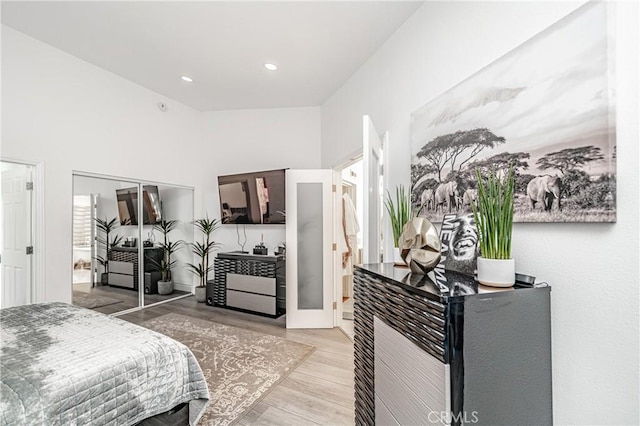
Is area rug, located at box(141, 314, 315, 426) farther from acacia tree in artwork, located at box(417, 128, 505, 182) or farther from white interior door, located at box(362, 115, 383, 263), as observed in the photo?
acacia tree in artwork, located at box(417, 128, 505, 182)

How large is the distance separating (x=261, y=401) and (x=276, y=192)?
2759mm

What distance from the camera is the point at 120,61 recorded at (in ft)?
10.8

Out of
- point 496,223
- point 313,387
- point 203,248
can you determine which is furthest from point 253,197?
point 496,223

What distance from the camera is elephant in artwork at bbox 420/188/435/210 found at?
1936 millimetres

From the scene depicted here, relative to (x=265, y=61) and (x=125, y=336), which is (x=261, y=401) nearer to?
(x=125, y=336)

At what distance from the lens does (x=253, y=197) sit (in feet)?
14.5

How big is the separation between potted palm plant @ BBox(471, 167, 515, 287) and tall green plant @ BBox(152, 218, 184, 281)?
4.48 meters

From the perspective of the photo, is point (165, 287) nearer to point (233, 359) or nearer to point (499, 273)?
point (233, 359)

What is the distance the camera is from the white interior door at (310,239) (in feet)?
11.9

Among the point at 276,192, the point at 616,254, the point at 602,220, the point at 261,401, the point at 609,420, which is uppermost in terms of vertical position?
the point at 276,192

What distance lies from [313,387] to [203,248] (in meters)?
3.22

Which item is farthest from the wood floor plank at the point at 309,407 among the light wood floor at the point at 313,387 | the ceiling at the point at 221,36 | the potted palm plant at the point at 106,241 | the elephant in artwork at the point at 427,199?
the ceiling at the point at 221,36

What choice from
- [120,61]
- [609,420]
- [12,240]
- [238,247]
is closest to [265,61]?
[120,61]

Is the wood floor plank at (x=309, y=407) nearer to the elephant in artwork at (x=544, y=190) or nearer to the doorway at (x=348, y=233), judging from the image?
the doorway at (x=348, y=233)
